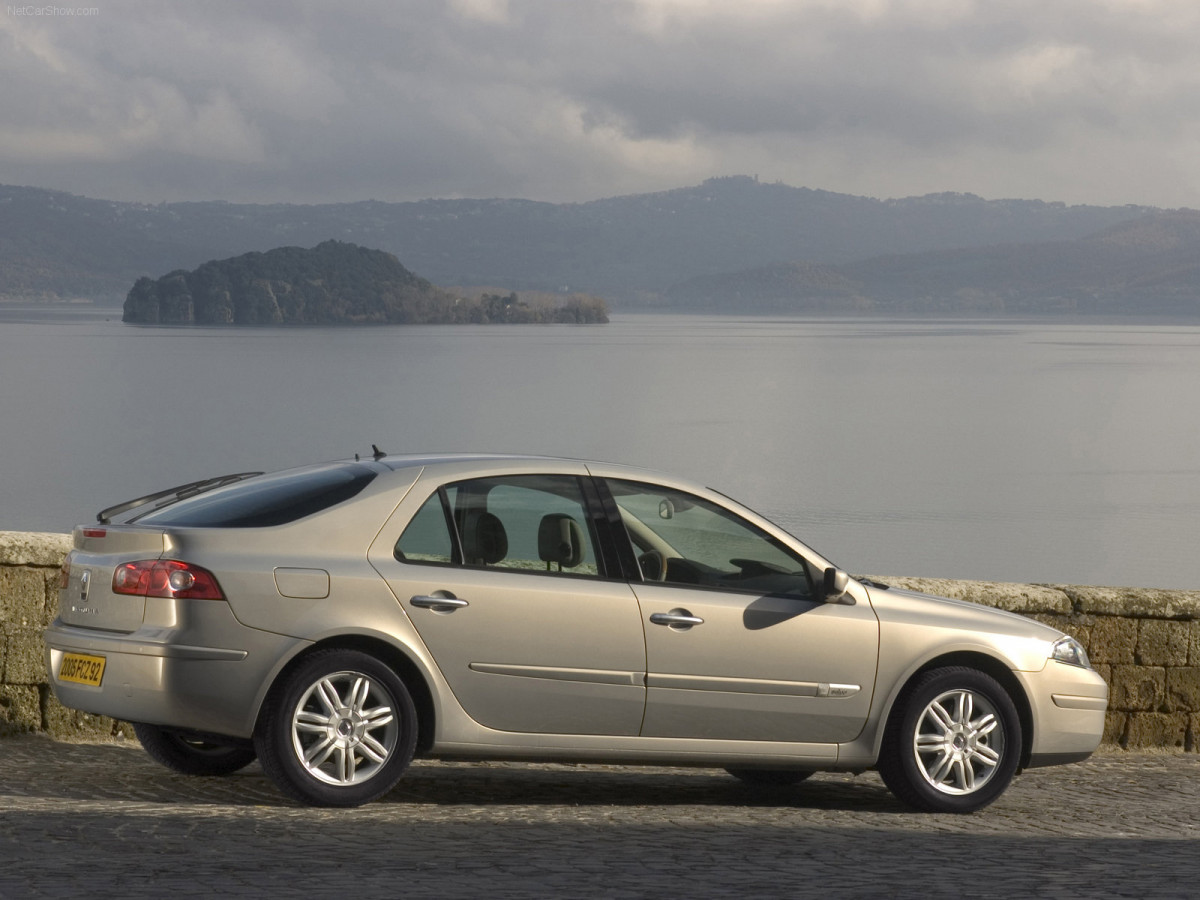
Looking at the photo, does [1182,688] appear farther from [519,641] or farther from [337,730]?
[337,730]

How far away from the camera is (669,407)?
95.1 meters

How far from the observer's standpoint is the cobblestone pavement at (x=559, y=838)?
486 centimetres

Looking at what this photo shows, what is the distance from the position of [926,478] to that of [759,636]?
6446 centimetres

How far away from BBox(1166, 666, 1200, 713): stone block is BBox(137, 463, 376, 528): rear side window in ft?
16.0

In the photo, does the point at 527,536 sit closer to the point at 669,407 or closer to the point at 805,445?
the point at 805,445

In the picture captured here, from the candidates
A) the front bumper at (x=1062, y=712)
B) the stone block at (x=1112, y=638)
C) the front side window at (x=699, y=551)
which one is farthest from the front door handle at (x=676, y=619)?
the stone block at (x=1112, y=638)

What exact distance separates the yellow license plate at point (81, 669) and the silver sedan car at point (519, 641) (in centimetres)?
1

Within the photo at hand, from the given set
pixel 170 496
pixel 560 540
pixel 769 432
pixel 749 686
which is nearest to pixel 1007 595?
pixel 749 686

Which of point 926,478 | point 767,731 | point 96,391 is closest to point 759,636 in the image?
point 767,731

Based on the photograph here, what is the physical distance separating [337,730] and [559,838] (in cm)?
92

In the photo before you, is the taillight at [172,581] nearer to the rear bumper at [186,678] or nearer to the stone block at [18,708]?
the rear bumper at [186,678]

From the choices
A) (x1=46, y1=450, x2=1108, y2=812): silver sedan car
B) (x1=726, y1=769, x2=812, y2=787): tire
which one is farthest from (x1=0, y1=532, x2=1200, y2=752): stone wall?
(x1=46, y1=450, x2=1108, y2=812): silver sedan car

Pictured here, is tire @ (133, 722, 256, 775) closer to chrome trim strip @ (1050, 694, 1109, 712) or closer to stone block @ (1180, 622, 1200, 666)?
chrome trim strip @ (1050, 694, 1109, 712)

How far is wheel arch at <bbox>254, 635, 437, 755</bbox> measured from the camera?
589cm
